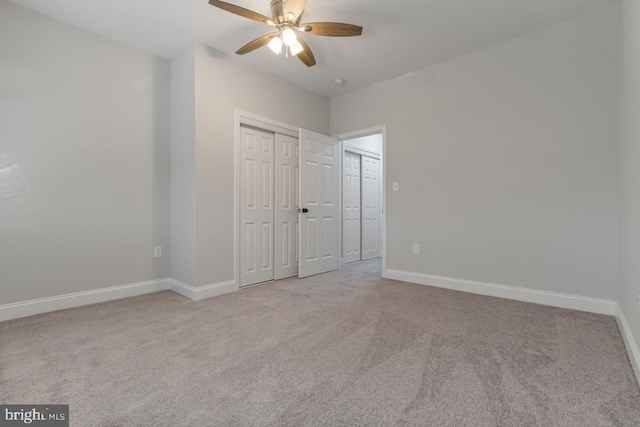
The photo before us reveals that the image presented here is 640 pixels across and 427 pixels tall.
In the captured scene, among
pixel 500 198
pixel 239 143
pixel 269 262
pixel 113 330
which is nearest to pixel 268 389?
pixel 113 330

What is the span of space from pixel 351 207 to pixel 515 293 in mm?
2811

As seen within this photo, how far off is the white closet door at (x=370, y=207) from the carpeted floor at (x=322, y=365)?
2781 millimetres

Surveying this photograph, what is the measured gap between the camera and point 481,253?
3178 mm

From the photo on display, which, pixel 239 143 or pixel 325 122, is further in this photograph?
pixel 325 122

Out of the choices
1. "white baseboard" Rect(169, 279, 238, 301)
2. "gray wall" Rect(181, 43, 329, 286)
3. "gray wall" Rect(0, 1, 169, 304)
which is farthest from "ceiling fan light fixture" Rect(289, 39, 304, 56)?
"white baseboard" Rect(169, 279, 238, 301)

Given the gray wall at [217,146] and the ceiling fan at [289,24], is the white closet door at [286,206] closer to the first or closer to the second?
the gray wall at [217,146]

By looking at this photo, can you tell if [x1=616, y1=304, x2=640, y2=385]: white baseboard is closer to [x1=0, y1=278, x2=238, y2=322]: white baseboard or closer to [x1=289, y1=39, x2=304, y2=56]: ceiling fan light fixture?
[x1=289, y1=39, x2=304, y2=56]: ceiling fan light fixture

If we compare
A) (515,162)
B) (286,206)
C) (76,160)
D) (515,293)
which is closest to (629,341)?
(515,293)

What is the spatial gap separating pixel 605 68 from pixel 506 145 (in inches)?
36.5

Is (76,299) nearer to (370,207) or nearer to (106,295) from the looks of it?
(106,295)

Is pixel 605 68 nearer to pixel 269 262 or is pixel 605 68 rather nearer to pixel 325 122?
pixel 325 122

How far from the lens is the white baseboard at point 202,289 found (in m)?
2.98

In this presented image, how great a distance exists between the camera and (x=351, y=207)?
5.17m

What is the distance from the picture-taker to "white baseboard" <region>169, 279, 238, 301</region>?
2.98 m
